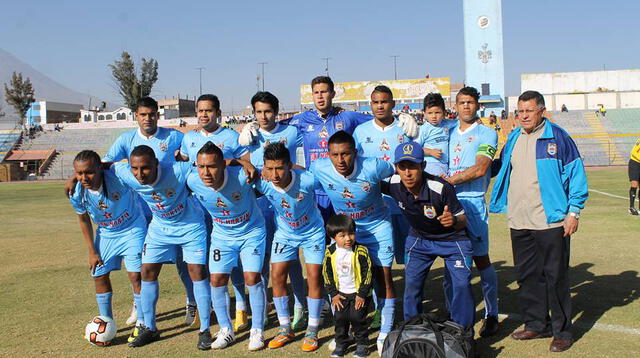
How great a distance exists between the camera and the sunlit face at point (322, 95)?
230 inches

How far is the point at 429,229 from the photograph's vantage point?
188 inches

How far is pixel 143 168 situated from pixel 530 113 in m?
3.64

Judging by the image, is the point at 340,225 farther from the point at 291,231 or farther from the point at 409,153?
the point at 409,153

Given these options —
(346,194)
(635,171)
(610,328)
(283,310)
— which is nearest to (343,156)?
(346,194)

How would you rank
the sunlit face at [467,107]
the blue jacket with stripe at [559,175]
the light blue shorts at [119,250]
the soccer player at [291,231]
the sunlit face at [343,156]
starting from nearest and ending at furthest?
1. the blue jacket with stripe at [559,175]
2. the sunlit face at [343,156]
3. the soccer player at [291,231]
4. the sunlit face at [467,107]
5. the light blue shorts at [119,250]

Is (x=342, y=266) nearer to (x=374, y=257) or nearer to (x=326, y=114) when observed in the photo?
(x=374, y=257)

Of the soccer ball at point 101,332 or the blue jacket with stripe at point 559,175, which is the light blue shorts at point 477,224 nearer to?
the blue jacket with stripe at point 559,175

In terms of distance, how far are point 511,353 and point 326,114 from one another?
3078 mm

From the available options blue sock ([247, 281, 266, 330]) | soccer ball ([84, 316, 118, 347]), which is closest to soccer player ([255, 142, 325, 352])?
blue sock ([247, 281, 266, 330])

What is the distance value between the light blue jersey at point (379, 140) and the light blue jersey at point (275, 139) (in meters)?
0.76

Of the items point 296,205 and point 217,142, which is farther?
point 217,142

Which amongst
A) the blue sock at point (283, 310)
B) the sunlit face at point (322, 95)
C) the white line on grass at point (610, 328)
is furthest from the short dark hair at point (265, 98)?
the white line on grass at point (610, 328)

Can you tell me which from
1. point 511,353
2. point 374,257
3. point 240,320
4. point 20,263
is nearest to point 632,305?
point 511,353

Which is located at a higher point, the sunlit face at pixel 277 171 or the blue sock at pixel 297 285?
the sunlit face at pixel 277 171
